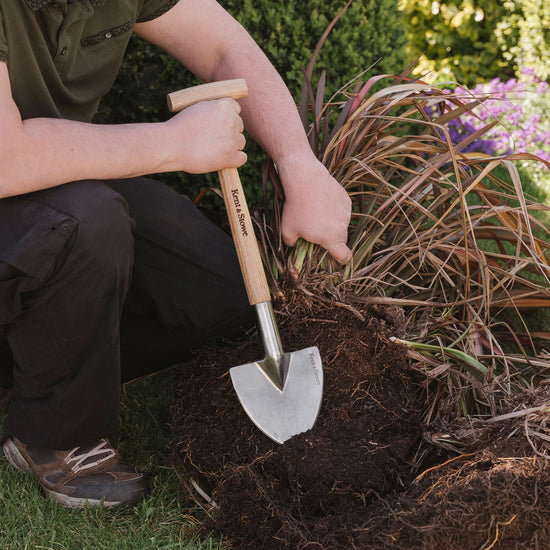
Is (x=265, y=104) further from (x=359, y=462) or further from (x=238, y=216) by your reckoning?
(x=359, y=462)

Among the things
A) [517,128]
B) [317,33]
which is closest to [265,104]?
[317,33]

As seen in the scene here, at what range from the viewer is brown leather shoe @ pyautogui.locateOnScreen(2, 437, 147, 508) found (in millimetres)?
1594

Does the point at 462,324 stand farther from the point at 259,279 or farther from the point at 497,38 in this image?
the point at 497,38

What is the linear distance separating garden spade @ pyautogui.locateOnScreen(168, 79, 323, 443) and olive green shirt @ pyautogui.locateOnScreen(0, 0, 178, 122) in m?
0.29

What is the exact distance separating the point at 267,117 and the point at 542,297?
0.92 m

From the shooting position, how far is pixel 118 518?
5.10 feet

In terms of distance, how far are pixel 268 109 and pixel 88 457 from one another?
1061 mm

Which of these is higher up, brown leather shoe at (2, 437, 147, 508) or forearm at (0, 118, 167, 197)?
forearm at (0, 118, 167, 197)

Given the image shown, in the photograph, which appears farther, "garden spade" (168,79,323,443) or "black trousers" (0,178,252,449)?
"garden spade" (168,79,323,443)

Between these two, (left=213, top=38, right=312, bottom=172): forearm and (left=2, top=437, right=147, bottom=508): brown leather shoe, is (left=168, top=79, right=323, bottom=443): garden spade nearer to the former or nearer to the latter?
(left=213, top=38, right=312, bottom=172): forearm

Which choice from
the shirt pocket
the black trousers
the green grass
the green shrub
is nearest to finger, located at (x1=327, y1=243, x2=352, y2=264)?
the black trousers

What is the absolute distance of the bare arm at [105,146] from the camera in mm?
1339

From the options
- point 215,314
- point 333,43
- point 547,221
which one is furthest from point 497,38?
point 215,314

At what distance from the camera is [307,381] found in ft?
5.06
